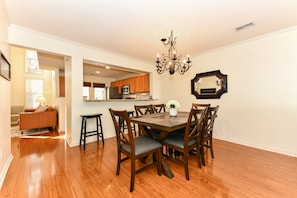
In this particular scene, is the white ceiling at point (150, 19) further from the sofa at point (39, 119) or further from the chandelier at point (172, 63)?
the sofa at point (39, 119)

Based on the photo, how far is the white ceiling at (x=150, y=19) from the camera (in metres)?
1.85

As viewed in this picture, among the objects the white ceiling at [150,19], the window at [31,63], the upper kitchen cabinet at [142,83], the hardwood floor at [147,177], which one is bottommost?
the hardwood floor at [147,177]

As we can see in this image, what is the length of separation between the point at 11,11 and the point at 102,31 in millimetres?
1282

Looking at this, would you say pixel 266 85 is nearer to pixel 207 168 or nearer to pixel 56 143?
pixel 207 168

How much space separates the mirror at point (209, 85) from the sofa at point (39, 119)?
4786 mm

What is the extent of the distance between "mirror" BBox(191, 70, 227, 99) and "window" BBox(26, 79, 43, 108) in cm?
782

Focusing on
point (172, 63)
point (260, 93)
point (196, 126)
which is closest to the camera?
point (196, 126)

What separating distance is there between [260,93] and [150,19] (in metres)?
2.72

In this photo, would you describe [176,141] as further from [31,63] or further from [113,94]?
[31,63]

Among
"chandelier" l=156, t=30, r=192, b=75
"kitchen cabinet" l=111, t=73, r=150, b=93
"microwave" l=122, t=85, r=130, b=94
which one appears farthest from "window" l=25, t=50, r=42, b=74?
"chandelier" l=156, t=30, r=192, b=75

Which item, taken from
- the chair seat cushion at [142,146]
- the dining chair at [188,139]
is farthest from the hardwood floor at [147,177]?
the chair seat cushion at [142,146]

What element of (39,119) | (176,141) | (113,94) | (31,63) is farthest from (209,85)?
(31,63)

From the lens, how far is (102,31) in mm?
2576

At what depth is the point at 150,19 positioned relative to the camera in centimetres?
220
